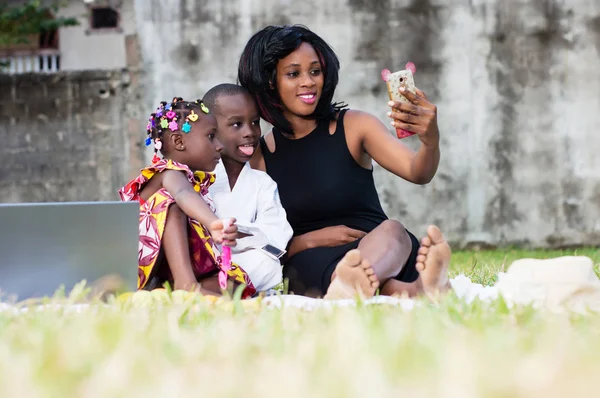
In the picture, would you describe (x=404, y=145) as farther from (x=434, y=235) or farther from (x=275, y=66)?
(x=434, y=235)

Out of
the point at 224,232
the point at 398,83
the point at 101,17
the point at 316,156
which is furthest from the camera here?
the point at 101,17

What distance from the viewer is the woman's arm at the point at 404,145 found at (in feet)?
10.8

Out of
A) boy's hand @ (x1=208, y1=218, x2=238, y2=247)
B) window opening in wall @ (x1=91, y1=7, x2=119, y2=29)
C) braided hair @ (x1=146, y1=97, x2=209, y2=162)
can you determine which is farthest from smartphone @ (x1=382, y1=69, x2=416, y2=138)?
window opening in wall @ (x1=91, y1=7, x2=119, y2=29)

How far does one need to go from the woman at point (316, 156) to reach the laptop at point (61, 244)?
1008 millimetres

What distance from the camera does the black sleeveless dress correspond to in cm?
387

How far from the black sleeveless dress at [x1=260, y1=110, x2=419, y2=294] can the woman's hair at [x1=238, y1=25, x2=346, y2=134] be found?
12cm

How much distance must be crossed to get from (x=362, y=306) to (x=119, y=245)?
2.90 ft

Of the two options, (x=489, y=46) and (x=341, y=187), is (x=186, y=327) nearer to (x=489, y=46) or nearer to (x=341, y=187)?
(x=341, y=187)

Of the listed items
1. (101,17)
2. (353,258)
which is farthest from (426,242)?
(101,17)

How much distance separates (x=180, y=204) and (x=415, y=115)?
93cm

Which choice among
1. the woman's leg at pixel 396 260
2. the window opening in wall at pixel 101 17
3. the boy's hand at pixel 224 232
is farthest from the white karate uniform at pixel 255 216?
the window opening in wall at pixel 101 17

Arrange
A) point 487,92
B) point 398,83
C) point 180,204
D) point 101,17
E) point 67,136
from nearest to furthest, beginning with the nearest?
point 398,83 → point 180,204 → point 487,92 → point 67,136 → point 101,17

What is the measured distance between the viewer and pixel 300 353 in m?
1.73

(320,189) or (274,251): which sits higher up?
(320,189)
